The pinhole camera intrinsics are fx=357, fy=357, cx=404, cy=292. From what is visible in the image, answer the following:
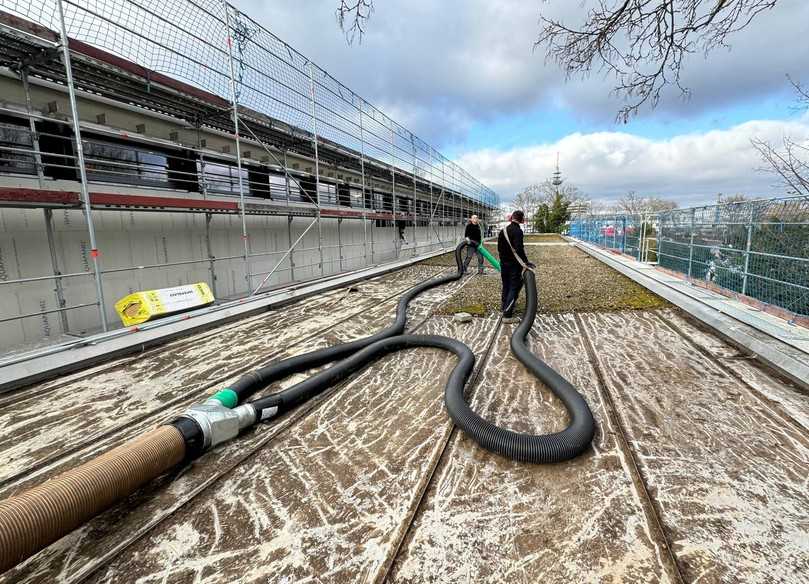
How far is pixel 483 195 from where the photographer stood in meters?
37.8

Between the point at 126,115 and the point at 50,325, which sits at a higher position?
the point at 126,115

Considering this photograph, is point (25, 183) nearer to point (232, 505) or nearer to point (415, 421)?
point (232, 505)

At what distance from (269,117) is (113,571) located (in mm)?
8619

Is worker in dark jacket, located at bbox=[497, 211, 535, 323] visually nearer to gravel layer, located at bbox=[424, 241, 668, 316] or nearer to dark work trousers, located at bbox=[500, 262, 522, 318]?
dark work trousers, located at bbox=[500, 262, 522, 318]

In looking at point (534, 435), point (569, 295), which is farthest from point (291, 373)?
point (569, 295)

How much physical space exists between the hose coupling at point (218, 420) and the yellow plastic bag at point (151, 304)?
372 cm

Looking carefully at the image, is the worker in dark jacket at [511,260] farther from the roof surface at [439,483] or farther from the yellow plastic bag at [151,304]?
the yellow plastic bag at [151,304]

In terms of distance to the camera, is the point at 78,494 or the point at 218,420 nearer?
the point at 78,494

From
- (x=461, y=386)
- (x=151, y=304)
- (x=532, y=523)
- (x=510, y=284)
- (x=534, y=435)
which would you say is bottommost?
(x=532, y=523)

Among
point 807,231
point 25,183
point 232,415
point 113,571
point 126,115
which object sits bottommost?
point 113,571

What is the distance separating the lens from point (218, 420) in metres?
2.52

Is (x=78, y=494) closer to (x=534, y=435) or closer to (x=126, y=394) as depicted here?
(x=126, y=394)

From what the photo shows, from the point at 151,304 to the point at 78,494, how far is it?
14.6 ft

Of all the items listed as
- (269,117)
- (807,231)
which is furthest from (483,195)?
(807,231)
